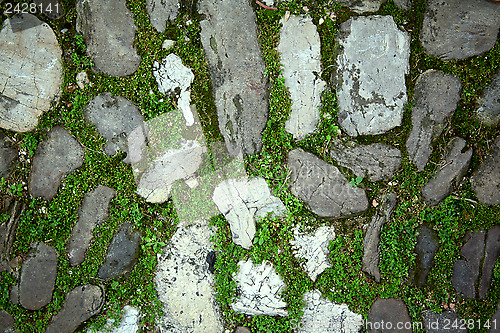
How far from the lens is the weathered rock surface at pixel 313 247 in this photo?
125 inches

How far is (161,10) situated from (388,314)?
4.15 metres

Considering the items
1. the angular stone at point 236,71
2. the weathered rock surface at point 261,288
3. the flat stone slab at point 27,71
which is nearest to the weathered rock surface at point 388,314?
the weathered rock surface at point 261,288

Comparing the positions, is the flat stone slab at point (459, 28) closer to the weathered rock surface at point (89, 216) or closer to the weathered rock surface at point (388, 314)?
the weathered rock surface at point (388, 314)

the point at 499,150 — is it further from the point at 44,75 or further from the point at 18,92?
the point at 18,92

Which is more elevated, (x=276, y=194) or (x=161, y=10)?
(x=161, y=10)

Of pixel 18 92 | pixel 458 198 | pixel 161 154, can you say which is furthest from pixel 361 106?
pixel 18 92

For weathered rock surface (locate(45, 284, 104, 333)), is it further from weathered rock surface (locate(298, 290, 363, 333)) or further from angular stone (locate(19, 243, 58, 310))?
weathered rock surface (locate(298, 290, 363, 333))

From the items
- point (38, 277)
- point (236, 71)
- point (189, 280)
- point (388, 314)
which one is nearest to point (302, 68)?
point (236, 71)

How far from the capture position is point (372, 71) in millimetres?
3055

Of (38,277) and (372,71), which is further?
(38,277)

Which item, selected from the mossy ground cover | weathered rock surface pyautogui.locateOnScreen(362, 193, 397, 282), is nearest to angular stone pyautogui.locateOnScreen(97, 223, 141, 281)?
the mossy ground cover

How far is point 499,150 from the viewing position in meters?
3.10

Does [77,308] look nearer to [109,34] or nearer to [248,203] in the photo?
[248,203]

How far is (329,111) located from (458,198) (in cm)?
171
